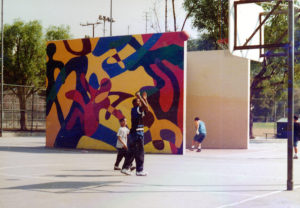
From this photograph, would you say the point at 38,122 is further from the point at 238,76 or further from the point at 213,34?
the point at 238,76

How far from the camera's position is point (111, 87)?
24312 mm

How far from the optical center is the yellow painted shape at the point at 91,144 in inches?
958

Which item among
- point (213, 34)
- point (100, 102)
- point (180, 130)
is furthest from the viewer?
point (213, 34)

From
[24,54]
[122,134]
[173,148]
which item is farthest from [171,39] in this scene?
[24,54]

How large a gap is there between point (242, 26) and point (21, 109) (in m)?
26.9

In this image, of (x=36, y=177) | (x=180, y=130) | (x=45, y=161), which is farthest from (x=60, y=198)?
(x=180, y=130)

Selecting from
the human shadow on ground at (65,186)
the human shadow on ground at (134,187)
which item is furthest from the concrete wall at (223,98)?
the human shadow on ground at (65,186)

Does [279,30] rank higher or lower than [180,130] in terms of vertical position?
higher

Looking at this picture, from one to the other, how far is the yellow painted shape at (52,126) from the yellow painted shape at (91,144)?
1.61 meters

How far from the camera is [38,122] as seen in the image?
39.8m

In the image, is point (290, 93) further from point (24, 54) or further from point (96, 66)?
point (24, 54)

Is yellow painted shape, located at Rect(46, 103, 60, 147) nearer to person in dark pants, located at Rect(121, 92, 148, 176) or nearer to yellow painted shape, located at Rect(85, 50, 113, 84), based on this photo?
yellow painted shape, located at Rect(85, 50, 113, 84)

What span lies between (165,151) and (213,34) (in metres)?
20.4

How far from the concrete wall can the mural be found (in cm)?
538
